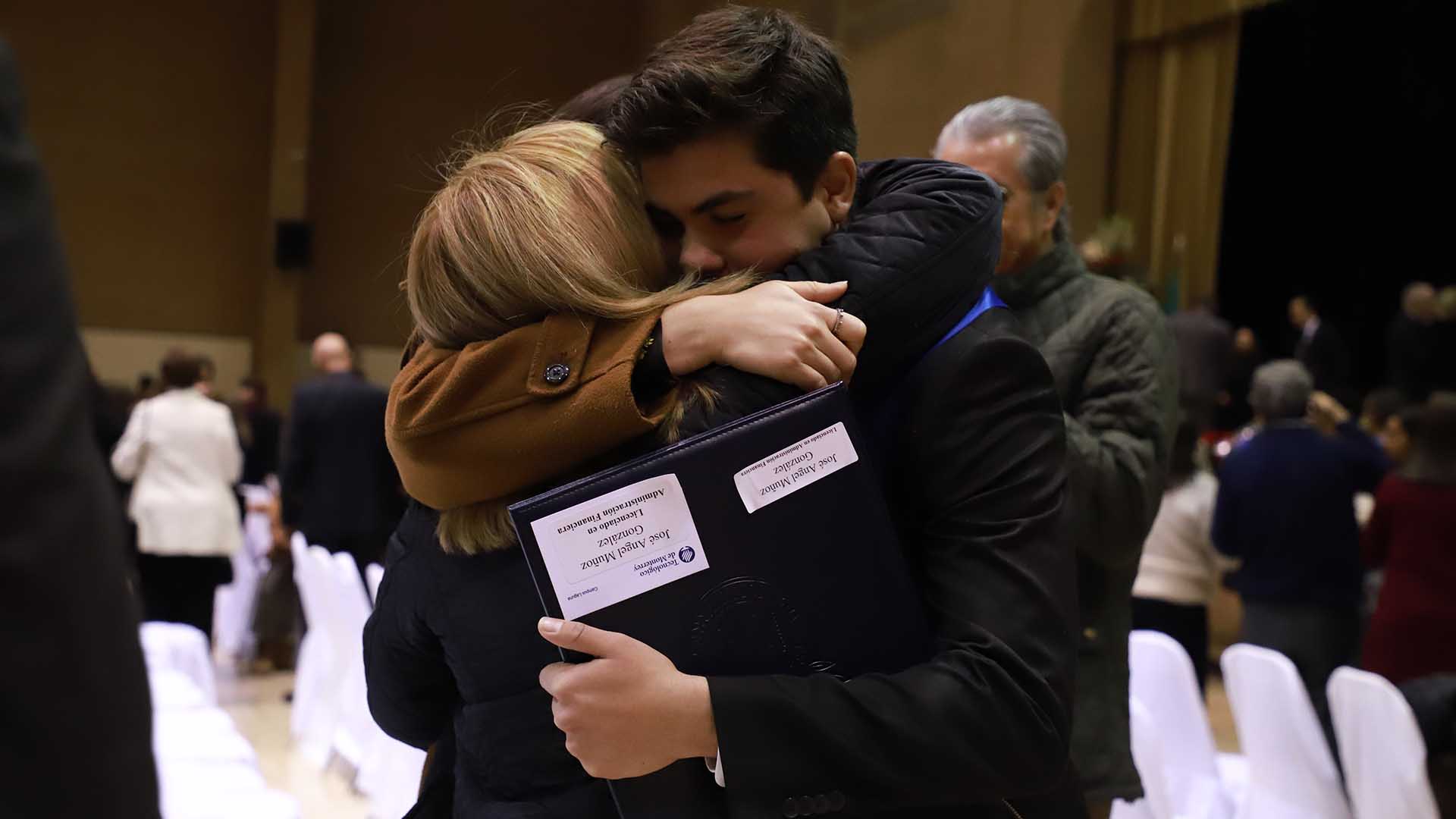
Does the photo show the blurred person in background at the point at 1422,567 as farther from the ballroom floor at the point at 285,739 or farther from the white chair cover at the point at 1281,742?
the ballroom floor at the point at 285,739

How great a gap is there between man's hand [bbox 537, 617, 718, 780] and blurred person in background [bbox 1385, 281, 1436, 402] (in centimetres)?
1008

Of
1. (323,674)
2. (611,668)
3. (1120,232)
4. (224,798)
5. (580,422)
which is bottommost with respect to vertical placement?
(323,674)

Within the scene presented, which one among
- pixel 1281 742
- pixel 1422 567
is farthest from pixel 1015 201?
pixel 1422 567

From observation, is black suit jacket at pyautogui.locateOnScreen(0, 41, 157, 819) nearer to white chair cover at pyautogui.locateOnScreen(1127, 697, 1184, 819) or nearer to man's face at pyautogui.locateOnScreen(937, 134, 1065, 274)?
man's face at pyautogui.locateOnScreen(937, 134, 1065, 274)

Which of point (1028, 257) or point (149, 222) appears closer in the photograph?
point (1028, 257)

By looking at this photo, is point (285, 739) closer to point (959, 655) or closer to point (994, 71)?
point (994, 71)

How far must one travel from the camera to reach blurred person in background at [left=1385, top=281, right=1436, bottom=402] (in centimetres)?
1016

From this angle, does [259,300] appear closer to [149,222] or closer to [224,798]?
[149,222]

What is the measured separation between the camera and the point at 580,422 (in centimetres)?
113

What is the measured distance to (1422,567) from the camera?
4500 millimetres

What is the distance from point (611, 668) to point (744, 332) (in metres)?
0.28

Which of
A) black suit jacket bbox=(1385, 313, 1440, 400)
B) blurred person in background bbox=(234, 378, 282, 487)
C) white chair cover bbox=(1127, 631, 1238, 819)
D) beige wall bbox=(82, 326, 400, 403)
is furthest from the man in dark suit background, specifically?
black suit jacket bbox=(1385, 313, 1440, 400)

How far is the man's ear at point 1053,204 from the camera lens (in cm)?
229

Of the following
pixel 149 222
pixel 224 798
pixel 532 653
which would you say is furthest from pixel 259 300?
pixel 532 653
